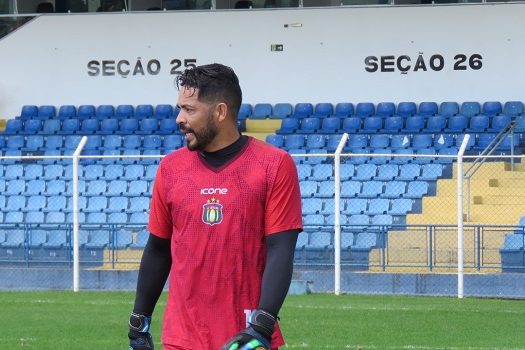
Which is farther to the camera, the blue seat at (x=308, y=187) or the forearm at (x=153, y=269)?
the blue seat at (x=308, y=187)

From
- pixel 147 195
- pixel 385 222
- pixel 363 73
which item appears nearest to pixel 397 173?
pixel 385 222

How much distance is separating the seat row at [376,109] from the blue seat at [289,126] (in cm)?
50

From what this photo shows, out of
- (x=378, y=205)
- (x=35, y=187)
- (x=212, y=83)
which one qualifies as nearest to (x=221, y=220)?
(x=212, y=83)

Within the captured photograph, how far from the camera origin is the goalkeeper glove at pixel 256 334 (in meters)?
4.79

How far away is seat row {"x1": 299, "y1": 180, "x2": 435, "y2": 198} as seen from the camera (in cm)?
2062

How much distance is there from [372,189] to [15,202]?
20.7 feet

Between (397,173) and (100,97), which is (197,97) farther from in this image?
(100,97)

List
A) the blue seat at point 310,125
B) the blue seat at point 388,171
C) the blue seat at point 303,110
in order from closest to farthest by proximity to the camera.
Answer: the blue seat at point 388,171 < the blue seat at point 310,125 < the blue seat at point 303,110

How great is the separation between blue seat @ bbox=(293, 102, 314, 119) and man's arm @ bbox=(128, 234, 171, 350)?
20979 millimetres

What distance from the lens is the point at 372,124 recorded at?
81.9 feet

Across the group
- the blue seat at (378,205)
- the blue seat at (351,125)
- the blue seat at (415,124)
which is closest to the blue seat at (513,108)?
the blue seat at (415,124)

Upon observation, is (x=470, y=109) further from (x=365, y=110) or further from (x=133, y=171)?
(x=133, y=171)

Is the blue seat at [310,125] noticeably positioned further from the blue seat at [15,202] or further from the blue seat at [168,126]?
the blue seat at [15,202]

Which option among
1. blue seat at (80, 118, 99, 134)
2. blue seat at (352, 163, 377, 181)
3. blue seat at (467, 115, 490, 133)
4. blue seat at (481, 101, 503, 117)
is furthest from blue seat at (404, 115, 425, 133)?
blue seat at (80, 118, 99, 134)
